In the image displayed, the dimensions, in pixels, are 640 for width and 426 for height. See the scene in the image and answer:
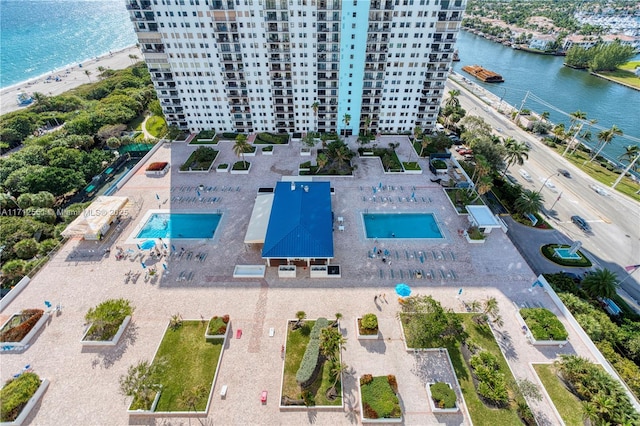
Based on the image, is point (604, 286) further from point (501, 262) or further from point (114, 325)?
point (114, 325)

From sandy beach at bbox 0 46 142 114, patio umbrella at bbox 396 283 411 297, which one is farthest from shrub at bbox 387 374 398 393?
sandy beach at bbox 0 46 142 114

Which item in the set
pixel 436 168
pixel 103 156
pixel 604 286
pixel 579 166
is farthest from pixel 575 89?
pixel 103 156

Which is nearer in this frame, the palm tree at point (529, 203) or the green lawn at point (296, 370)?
the green lawn at point (296, 370)

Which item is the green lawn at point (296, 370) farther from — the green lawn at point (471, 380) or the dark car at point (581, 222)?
the dark car at point (581, 222)

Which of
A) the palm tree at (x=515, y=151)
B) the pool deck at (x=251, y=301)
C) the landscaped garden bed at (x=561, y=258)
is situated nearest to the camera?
the pool deck at (x=251, y=301)

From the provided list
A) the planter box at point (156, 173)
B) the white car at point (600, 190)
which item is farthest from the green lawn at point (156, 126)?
the white car at point (600, 190)

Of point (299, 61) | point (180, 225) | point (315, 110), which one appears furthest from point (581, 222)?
point (180, 225)
